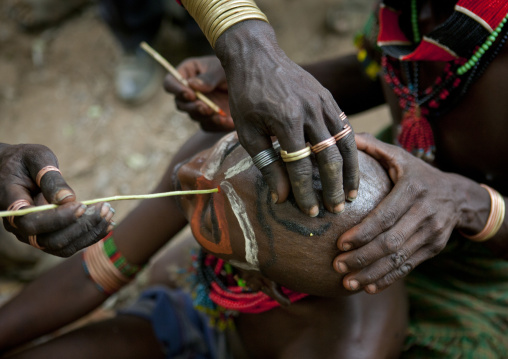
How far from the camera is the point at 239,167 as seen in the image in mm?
1416

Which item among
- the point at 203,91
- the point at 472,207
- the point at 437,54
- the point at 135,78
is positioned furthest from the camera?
the point at 135,78

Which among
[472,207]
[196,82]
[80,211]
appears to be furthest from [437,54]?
[80,211]

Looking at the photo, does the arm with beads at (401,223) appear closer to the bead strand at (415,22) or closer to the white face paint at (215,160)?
the white face paint at (215,160)

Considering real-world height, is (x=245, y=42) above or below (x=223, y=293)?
above

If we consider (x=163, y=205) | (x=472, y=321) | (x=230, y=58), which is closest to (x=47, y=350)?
(x=163, y=205)

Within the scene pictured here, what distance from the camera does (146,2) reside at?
422 centimetres

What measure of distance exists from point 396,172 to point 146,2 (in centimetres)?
350

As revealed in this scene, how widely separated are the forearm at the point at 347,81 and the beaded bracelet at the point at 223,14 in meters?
1.10

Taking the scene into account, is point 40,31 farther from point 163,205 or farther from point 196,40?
point 163,205

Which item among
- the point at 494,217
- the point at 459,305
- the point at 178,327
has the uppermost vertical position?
the point at 494,217

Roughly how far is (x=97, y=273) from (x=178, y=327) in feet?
1.63

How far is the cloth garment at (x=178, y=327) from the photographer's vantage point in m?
2.32

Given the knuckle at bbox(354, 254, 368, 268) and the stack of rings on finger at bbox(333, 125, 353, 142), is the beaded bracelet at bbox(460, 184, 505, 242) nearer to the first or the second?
the knuckle at bbox(354, 254, 368, 268)

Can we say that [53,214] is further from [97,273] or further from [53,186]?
[97,273]
